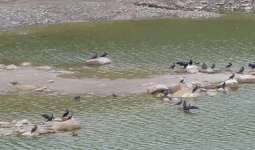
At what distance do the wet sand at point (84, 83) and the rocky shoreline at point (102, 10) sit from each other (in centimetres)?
1988

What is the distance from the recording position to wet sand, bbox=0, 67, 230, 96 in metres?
48.3

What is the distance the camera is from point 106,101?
4569 cm

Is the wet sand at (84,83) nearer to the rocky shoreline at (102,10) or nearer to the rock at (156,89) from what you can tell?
the rock at (156,89)

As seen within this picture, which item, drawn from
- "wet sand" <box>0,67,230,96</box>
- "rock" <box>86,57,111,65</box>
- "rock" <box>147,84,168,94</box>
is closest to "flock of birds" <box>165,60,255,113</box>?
"rock" <box>147,84,168,94</box>

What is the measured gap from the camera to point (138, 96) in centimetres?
4675

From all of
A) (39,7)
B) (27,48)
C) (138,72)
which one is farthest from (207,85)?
(39,7)

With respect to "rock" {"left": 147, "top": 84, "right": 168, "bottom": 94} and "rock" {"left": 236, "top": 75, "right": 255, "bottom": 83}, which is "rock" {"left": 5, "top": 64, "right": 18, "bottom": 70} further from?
"rock" {"left": 236, "top": 75, "right": 255, "bottom": 83}

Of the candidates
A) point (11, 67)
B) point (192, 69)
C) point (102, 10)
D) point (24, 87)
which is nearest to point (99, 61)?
A: point (11, 67)

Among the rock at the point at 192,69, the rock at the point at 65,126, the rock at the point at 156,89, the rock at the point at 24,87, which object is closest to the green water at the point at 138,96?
the rock at the point at 65,126

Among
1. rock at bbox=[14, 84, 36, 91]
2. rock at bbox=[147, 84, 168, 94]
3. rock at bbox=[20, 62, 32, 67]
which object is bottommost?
rock at bbox=[20, 62, 32, 67]

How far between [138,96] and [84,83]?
500cm

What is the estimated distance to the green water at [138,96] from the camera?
38.1 m

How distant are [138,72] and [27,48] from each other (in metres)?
13.1

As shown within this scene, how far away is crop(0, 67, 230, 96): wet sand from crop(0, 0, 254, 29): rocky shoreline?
19.9 meters
